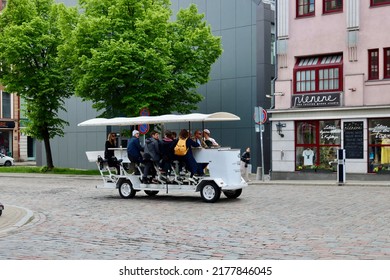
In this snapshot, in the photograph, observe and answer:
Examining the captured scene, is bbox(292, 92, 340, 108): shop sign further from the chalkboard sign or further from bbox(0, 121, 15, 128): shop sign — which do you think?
bbox(0, 121, 15, 128): shop sign

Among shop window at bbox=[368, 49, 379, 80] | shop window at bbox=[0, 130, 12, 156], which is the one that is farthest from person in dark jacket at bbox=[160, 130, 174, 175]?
shop window at bbox=[0, 130, 12, 156]

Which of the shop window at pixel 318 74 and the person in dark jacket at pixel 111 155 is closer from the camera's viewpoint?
the person in dark jacket at pixel 111 155

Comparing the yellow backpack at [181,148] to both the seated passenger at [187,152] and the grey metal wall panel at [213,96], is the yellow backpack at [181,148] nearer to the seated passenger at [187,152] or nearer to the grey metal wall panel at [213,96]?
the seated passenger at [187,152]

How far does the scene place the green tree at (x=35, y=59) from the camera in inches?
1310

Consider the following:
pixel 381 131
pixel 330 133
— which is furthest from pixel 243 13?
pixel 381 131

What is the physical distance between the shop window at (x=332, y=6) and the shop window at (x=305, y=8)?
2.08 feet

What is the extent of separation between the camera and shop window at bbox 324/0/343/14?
26219 millimetres

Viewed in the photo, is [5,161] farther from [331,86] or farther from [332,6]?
[332,6]

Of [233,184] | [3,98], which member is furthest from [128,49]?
[3,98]

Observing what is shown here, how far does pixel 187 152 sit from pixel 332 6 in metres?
13.7

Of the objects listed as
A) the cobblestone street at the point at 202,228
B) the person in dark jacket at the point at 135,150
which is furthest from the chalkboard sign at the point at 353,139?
the person in dark jacket at the point at 135,150

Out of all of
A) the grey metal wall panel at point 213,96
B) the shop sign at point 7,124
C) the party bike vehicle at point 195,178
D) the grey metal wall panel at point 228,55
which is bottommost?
the party bike vehicle at point 195,178

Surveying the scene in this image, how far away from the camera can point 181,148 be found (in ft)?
51.8

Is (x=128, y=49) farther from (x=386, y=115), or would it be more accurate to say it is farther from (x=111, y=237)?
(x=111, y=237)
